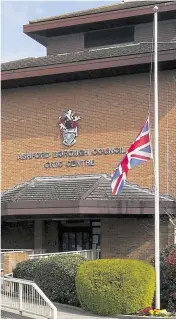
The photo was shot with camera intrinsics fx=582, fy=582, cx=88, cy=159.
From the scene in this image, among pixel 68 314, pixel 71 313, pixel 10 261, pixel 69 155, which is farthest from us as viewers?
pixel 69 155

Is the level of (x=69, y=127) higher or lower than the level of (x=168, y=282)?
higher

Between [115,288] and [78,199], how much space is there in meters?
5.23

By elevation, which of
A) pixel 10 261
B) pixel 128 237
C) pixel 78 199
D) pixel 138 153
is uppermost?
pixel 138 153

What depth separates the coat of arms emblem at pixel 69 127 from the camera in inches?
886

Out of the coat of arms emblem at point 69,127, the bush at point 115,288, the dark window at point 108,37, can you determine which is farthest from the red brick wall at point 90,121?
the bush at point 115,288

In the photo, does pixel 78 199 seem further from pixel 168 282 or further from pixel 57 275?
pixel 168 282

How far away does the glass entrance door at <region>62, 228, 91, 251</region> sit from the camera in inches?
891

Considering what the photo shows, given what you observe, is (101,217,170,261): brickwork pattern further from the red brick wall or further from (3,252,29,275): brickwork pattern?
(3,252,29,275): brickwork pattern

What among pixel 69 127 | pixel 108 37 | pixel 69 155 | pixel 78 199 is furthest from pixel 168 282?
pixel 108 37

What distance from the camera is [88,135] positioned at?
2220 centimetres

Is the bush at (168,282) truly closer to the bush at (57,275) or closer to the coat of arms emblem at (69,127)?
the bush at (57,275)

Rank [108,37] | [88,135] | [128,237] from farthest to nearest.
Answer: [108,37], [88,135], [128,237]

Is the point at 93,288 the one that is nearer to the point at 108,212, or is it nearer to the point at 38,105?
the point at 108,212

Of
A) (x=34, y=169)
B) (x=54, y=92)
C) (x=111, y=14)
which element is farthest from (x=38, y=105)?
(x=111, y=14)
